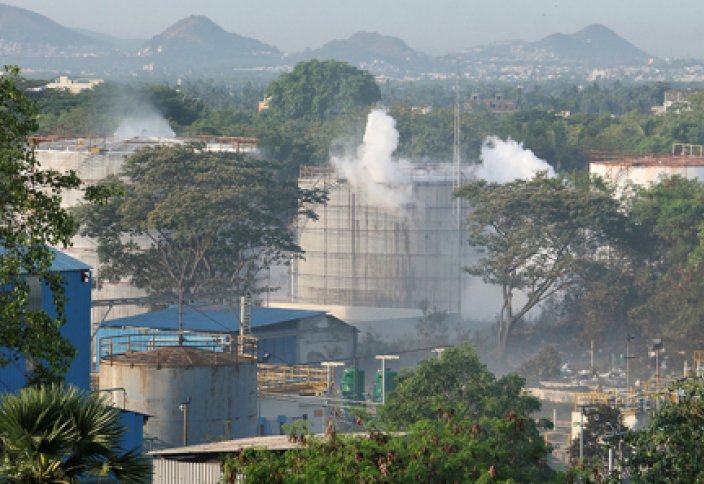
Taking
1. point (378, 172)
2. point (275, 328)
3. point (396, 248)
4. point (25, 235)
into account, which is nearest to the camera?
point (25, 235)

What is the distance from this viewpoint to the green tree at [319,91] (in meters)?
153

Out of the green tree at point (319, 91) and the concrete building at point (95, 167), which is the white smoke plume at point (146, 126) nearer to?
the concrete building at point (95, 167)

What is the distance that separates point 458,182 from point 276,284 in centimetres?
902

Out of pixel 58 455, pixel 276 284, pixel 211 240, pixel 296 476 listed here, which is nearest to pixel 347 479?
pixel 296 476

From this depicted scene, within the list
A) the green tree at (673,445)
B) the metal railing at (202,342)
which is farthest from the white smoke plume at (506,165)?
the green tree at (673,445)

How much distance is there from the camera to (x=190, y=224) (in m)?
68.8

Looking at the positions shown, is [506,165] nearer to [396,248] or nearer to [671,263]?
[396,248]

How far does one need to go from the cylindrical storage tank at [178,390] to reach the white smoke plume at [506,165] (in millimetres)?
48244

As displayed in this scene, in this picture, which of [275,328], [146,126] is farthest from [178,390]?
[146,126]

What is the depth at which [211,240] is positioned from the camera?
2721 inches

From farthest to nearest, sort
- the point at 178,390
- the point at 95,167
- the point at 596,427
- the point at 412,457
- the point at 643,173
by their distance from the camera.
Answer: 1. the point at 643,173
2. the point at 95,167
3. the point at 596,427
4. the point at 178,390
5. the point at 412,457

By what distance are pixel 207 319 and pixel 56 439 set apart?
43140mm

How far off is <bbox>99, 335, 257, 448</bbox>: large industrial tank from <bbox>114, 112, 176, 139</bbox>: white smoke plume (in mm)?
64877

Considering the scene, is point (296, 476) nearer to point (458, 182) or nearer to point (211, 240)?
point (211, 240)
